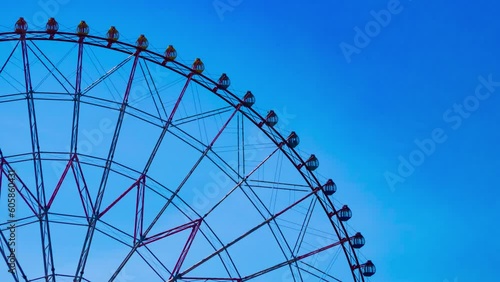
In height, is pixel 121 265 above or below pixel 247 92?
below

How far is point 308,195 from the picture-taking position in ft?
166

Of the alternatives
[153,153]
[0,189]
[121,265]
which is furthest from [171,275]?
[0,189]

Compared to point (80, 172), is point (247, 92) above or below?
above

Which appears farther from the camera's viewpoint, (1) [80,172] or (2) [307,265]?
(2) [307,265]

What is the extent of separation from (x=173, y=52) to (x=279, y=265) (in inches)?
471

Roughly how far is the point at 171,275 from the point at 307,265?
736cm

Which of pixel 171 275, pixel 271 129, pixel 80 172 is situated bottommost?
pixel 171 275

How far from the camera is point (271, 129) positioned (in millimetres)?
50312

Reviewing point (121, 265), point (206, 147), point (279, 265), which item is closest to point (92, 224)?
point (121, 265)

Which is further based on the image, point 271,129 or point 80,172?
point 271,129

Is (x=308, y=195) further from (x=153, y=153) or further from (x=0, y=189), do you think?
(x=0, y=189)

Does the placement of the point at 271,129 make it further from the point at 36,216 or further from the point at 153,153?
the point at 36,216

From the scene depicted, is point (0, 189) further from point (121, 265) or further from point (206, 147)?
point (206, 147)

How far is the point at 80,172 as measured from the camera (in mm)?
46312
